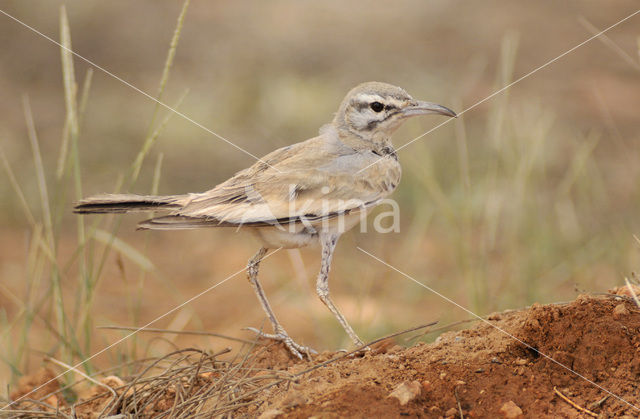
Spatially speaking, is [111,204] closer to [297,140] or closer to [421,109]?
[421,109]

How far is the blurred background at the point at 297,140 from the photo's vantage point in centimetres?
495

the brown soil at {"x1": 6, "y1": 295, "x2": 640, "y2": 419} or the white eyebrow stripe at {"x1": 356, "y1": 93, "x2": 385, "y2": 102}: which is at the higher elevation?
the white eyebrow stripe at {"x1": 356, "y1": 93, "x2": 385, "y2": 102}

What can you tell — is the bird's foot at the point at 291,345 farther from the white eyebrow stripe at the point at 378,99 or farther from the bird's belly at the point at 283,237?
the white eyebrow stripe at the point at 378,99

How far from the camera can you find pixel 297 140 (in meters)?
8.88

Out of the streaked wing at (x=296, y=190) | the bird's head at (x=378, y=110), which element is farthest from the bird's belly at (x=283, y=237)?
the bird's head at (x=378, y=110)

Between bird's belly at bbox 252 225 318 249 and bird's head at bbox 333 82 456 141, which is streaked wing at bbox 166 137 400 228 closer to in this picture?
bird's belly at bbox 252 225 318 249

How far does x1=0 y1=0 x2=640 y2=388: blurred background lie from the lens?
4.95 meters

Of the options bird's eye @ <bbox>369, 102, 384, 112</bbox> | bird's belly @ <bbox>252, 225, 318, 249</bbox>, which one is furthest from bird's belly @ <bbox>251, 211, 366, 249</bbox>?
bird's eye @ <bbox>369, 102, 384, 112</bbox>

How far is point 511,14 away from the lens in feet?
45.2

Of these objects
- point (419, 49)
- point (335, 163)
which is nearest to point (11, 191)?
point (335, 163)

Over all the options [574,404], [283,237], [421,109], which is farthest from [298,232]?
[574,404]

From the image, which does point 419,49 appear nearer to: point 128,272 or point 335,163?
point 128,272

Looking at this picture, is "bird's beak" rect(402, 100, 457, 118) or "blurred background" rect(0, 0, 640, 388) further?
"blurred background" rect(0, 0, 640, 388)

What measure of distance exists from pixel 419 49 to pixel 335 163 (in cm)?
855
